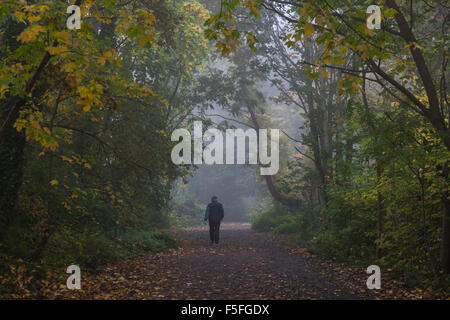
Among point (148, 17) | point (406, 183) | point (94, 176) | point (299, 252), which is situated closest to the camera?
point (148, 17)

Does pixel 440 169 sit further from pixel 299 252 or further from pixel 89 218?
pixel 89 218

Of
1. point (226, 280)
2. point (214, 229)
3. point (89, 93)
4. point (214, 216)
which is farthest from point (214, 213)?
point (89, 93)

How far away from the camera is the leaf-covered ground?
6617 mm

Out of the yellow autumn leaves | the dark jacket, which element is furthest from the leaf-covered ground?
the dark jacket

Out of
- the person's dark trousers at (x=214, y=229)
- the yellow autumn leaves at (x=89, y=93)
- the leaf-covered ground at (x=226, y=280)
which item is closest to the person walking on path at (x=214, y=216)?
the person's dark trousers at (x=214, y=229)

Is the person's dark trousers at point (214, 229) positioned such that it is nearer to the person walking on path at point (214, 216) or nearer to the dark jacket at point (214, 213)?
the person walking on path at point (214, 216)

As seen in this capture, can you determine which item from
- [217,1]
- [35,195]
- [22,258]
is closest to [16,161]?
[35,195]

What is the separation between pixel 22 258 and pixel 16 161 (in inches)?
75.3

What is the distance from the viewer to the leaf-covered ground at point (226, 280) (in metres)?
6.62

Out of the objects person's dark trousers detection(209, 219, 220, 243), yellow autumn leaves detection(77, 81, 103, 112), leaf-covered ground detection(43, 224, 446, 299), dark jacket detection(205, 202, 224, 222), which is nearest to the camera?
yellow autumn leaves detection(77, 81, 103, 112)

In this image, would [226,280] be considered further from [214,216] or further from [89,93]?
[214,216]

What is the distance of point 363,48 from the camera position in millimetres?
5156

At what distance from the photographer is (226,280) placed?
793 centimetres

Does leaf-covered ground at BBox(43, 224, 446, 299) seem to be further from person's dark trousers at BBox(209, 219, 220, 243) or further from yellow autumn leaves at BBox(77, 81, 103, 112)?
person's dark trousers at BBox(209, 219, 220, 243)
